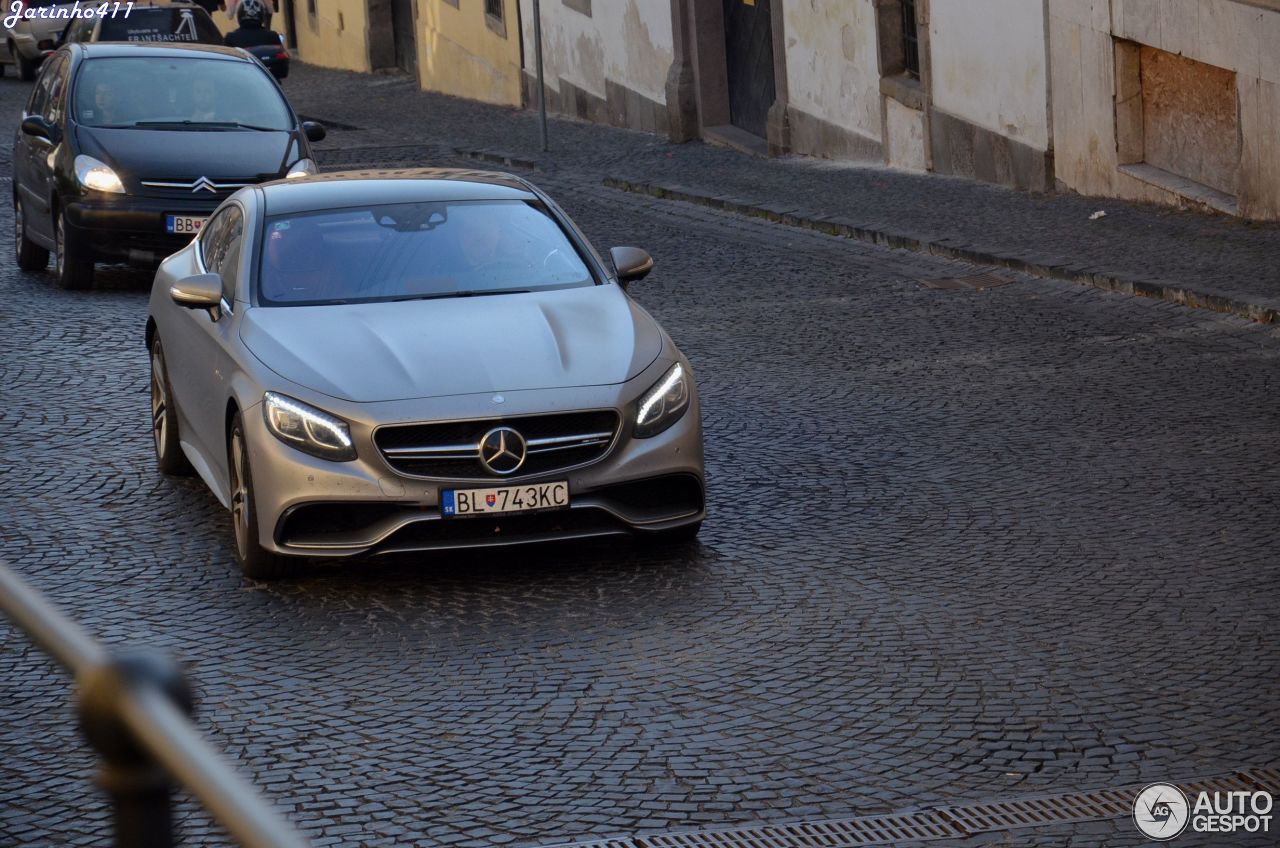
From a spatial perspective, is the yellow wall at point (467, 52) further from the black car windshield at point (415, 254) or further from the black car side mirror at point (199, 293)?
the black car side mirror at point (199, 293)

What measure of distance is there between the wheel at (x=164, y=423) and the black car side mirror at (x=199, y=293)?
86 centimetres

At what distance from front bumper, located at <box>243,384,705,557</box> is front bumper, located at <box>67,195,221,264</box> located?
7.74 metres

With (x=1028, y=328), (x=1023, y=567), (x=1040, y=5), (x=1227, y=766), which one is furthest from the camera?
(x=1040, y=5)

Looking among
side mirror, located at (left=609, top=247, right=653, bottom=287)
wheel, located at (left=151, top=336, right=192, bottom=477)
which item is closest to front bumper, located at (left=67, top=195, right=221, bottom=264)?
wheel, located at (left=151, top=336, right=192, bottom=477)

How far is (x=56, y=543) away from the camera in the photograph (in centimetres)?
821

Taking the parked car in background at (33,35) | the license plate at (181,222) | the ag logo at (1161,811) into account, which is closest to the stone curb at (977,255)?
the license plate at (181,222)

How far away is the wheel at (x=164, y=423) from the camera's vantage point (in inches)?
364

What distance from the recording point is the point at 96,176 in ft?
49.4

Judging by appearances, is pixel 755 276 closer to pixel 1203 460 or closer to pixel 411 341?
pixel 1203 460

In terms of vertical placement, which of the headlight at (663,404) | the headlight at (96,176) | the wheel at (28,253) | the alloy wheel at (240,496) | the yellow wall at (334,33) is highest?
the headlight at (663,404)

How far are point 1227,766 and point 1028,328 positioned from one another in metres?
7.25

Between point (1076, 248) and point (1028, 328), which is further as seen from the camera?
point (1076, 248)

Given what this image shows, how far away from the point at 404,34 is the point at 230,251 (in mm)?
31903

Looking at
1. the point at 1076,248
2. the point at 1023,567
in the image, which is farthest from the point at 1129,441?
the point at 1076,248
